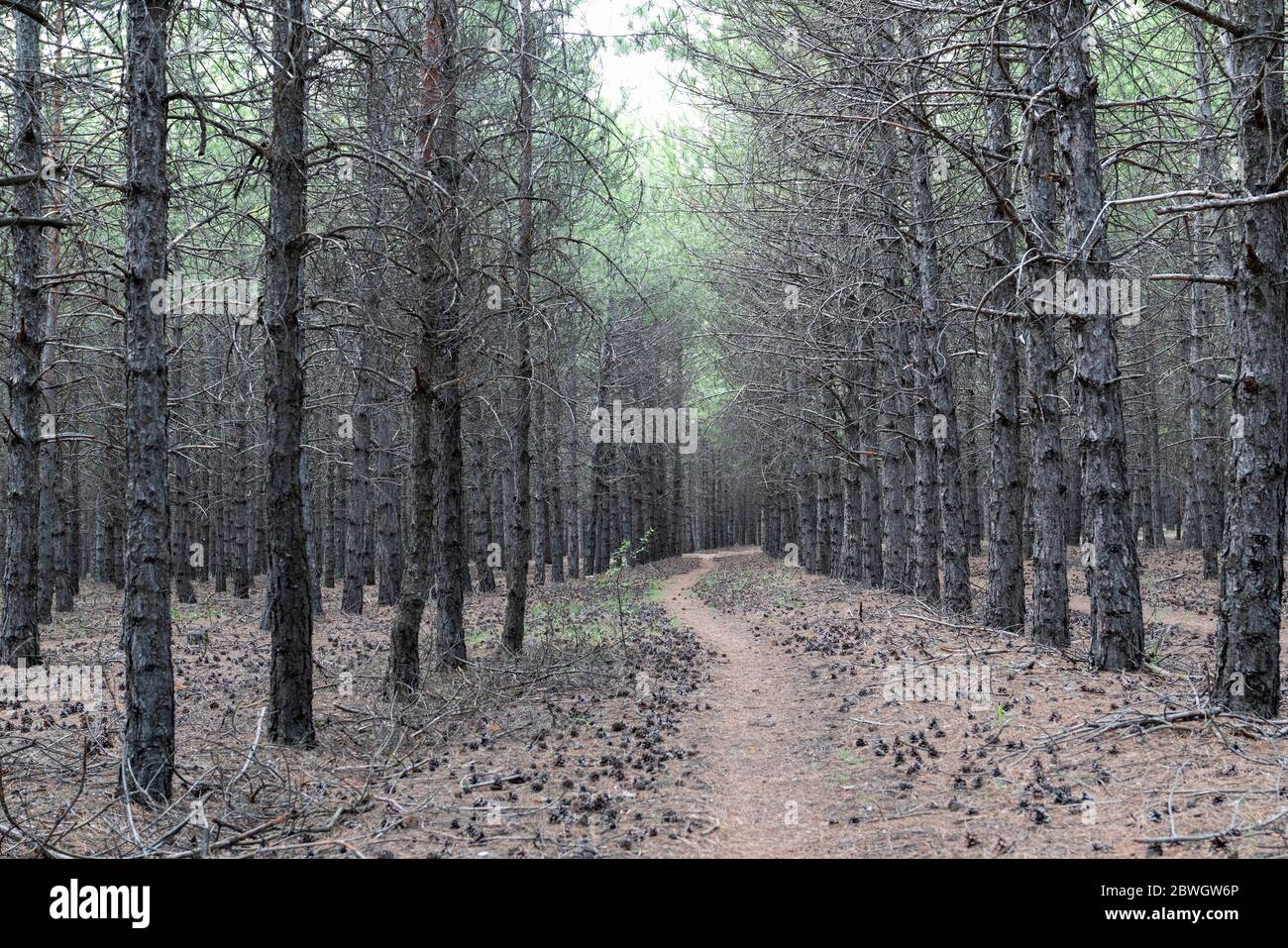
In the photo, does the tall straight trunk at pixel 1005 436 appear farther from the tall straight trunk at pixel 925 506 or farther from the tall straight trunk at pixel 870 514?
the tall straight trunk at pixel 870 514

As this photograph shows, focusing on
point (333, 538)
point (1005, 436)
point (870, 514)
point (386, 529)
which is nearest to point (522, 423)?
point (1005, 436)

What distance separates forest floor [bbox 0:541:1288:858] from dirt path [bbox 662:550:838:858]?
3 centimetres

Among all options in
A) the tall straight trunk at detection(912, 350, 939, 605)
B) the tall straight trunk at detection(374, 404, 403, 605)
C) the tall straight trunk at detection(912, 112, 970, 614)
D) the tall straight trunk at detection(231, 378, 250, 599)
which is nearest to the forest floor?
the tall straight trunk at detection(912, 112, 970, 614)

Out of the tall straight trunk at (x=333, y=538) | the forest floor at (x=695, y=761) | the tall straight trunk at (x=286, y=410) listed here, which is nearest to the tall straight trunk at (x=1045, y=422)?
the forest floor at (x=695, y=761)

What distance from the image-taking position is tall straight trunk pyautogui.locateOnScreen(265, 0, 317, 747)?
7.23 metres

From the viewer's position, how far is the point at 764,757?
7578 millimetres

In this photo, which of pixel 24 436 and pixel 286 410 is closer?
pixel 286 410

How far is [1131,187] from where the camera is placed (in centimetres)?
1194

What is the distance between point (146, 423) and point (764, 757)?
18.2 feet

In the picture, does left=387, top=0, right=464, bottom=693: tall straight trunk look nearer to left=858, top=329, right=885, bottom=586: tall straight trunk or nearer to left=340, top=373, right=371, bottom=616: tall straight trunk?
left=340, top=373, right=371, bottom=616: tall straight trunk

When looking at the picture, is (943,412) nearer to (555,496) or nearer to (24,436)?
(24,436)

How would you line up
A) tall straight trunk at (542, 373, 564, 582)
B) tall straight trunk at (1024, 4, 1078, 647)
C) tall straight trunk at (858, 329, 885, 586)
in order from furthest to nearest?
tall straight trunk at (542, 373, 564, 582), tall straight trunk at (858, 329, 885, 586), tall straight trunk at (1024, 4, 1078, 647)

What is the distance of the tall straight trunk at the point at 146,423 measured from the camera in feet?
18.8

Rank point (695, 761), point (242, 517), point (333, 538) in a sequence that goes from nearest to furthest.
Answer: point (695, 761) < point (242, 517) < point (333, 538)
